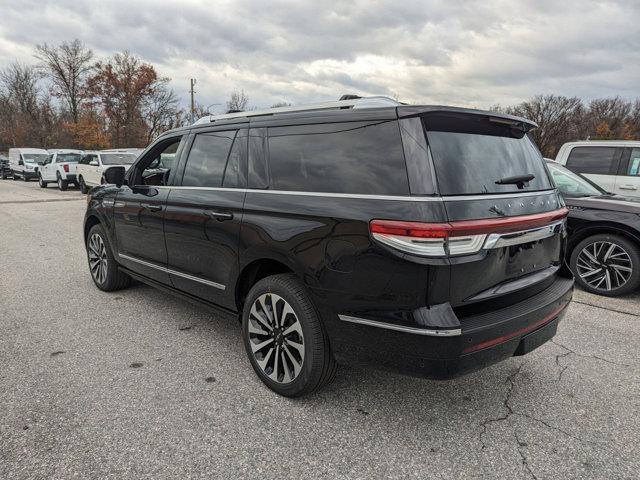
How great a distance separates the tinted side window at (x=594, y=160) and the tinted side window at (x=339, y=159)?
745 centimetres

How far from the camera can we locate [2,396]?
9.46 feet

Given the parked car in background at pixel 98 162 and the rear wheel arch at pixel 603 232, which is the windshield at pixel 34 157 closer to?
the parked car in background at pixel 98 162

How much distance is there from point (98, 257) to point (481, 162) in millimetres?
4480

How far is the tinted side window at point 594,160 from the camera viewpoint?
8203 mm

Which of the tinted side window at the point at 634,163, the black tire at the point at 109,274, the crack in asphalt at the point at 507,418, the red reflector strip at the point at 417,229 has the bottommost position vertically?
the crack in asphalt at the point at 507,418

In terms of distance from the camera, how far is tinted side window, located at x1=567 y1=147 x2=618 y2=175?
820 centimetres

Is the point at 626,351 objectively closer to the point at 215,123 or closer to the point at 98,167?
the point at 215,123

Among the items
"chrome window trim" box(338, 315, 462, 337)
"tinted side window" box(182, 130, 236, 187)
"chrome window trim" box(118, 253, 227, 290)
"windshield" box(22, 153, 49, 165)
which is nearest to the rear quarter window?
"chrome window trim" box(338, 315, 462, 337)

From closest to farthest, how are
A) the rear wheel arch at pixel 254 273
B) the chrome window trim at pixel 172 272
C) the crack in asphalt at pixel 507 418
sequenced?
the crack in asphalt at pixel 507 418 → the rear wheel arch at pixel 254 273 → the chrome window trim at pixel 172 272

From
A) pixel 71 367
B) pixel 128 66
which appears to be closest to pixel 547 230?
pixel 71 367

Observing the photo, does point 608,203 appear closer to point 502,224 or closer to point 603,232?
point 603,232

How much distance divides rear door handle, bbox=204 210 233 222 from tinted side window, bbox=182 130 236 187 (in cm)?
22

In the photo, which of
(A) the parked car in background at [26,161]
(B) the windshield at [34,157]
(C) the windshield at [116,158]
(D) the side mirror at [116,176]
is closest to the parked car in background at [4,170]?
(A) the parked car in background at [26,161]

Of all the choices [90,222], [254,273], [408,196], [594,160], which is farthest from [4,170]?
[408,196]
